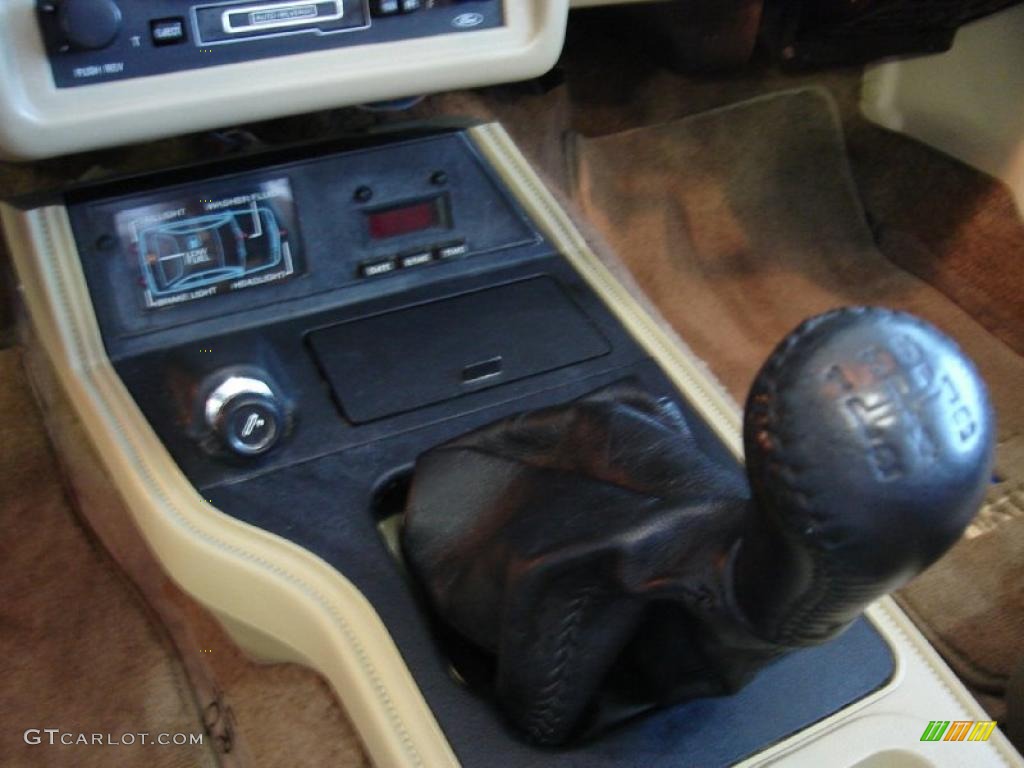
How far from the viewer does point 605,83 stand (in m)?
1.54

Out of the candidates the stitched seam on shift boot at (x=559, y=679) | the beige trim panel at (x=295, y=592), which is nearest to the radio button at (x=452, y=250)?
the beige trim panel at (x=295, y=592)

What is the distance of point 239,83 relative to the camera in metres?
0.79

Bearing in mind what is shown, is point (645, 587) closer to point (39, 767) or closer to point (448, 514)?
point (448, 514)

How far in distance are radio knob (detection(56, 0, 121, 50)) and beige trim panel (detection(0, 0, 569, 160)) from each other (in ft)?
0.07

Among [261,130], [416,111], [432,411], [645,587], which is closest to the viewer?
[645,587]

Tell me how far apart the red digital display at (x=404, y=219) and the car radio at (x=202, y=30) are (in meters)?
0.19

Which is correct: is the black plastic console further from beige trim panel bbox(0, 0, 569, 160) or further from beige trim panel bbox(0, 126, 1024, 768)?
beige trim panel bbox(0, 0, 569, 160)

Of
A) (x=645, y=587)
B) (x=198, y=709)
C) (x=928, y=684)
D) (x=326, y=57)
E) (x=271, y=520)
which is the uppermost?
(x=326, y=57)

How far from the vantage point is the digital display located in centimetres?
99

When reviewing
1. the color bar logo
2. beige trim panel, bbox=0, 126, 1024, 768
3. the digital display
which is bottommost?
the color bar logo

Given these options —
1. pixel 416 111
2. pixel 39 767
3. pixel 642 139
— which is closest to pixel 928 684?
pixel 39 767

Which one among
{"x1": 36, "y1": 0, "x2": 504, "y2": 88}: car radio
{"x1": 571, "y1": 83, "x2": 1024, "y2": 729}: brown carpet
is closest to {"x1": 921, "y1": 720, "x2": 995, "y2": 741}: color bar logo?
{"x1": 571, "y1": 83, "x2": 1024, "y2": 729}: brown carpet

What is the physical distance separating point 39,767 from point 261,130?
2.37 ft

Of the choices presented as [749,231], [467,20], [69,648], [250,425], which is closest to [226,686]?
[69,648]
